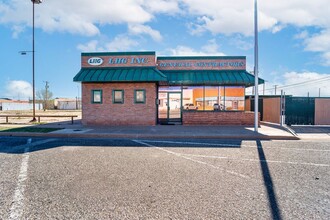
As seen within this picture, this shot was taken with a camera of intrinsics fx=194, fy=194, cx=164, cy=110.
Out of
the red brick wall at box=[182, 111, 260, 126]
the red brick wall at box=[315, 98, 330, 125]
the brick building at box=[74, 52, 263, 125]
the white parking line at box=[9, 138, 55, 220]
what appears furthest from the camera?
the red brick wall at box=[315, 98, 330, 125]

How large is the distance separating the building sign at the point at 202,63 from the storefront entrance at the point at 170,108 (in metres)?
2.15

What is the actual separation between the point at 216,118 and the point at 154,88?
5076 mm

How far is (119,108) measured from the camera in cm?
1422

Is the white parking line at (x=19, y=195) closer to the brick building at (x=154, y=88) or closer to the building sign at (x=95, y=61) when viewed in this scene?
the brick building at (x=154, y=88)

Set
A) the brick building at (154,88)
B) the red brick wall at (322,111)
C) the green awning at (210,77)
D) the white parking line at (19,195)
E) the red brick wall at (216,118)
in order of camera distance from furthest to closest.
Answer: the red brick wall at (322,111) < the red brick wall at (216,118) < the brick building at (154,88) < the green awning at (210,77) < the white parking line at (19,195)

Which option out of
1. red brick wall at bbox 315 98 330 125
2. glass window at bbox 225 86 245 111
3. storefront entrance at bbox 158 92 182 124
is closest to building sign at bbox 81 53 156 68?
storefront entrance at bbox 158 92 182 124

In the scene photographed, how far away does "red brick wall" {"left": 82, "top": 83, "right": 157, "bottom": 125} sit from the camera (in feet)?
46.2

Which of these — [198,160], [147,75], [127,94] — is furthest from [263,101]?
[198,160]

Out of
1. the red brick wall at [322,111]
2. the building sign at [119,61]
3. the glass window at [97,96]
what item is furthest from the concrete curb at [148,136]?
the red brick wall at [322,111]

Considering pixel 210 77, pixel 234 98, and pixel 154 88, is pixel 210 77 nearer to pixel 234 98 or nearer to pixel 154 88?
pixel 234 98

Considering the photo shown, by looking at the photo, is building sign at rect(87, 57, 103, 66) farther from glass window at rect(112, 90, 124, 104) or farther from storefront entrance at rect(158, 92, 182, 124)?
storefront entrance at rect(158, 92, 182, 124)

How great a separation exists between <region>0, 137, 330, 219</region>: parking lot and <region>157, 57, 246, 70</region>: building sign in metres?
9.26

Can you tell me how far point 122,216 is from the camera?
117 inches

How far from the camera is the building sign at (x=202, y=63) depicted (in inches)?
592
